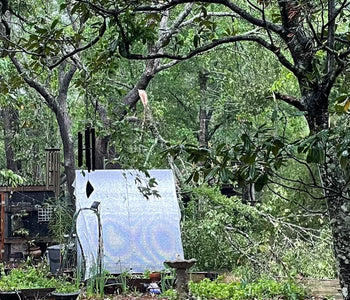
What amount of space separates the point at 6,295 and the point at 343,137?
5.39 metres

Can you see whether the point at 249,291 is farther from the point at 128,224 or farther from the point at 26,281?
the point at 26,281

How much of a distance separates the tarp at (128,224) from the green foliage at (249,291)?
1.81 metres

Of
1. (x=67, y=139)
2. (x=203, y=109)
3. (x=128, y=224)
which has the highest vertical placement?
(x=203, y=109)

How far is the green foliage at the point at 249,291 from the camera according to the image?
6453mm

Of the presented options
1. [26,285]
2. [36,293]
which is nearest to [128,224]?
[26,285]

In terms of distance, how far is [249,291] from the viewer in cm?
648

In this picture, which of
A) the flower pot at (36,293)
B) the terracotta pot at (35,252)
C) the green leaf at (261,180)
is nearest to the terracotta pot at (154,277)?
the flower pot at (36,293)

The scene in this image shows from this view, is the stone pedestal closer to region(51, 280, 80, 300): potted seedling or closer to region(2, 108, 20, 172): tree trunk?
region(51, 280, 80, 300): potted seedling

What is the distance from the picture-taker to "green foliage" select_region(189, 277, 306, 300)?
6453 mm

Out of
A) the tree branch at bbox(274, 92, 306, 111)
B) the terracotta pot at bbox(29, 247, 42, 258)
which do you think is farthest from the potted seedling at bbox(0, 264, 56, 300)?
the tree branch at bbox(274, 92, 306, 111)

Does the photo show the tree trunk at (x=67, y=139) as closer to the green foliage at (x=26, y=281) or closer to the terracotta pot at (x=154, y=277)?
the green foliage at (x=26, y=281)

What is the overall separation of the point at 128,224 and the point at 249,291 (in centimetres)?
274

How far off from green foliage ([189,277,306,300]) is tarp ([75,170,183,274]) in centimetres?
181

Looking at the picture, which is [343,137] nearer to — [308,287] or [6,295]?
[308,287]
